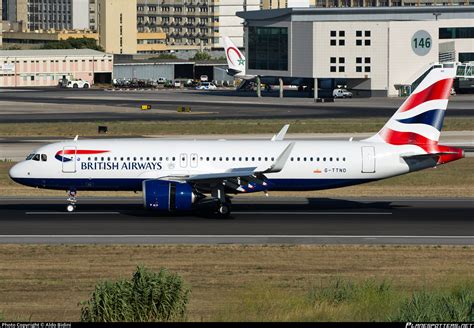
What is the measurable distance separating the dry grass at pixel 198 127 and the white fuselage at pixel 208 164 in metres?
41.6

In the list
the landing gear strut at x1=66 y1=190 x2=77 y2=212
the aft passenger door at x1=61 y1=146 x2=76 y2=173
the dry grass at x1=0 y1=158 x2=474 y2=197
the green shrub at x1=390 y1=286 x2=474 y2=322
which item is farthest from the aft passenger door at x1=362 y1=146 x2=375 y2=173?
the green shrub at x1=390 y1=286 x2=474 y2=322

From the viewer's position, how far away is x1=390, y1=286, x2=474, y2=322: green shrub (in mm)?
23688

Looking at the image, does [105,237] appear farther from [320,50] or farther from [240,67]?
[240,67]

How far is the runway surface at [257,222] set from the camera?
45.8 m

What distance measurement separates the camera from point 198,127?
102 meters

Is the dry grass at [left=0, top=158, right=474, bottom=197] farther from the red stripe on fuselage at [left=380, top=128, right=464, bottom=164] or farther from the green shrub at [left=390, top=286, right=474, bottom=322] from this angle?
the green shrub at [left=390, top=286, right=474, bottom=322]

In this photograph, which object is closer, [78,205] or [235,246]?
[235,246]

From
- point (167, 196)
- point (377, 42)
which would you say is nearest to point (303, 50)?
point (377, 42)

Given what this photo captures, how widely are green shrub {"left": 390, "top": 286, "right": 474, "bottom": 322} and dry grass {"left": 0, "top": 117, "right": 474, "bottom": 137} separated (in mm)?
70730

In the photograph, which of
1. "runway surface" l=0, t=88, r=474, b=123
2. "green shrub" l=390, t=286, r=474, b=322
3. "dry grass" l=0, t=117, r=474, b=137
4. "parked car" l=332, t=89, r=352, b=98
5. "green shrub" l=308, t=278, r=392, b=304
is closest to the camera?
"green shrub" l=390, t=286, r=474, b=322

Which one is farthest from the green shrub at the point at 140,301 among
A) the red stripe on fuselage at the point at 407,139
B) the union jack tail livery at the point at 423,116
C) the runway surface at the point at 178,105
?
the runway surface at the point at 178,105

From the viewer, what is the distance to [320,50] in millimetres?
165875

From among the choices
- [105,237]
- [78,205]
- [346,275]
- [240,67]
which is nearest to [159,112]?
[240,67]

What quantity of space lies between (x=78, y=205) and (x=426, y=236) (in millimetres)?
19114
